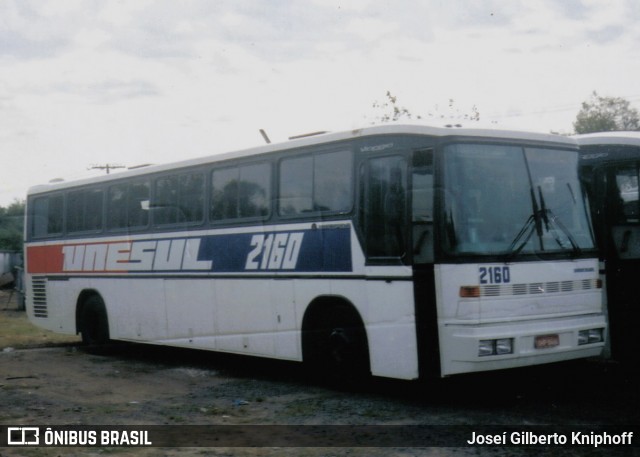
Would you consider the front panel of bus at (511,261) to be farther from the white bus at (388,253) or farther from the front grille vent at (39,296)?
the front grille vent at (39,296)

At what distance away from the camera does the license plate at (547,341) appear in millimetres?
10039

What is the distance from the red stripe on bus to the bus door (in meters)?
10.1

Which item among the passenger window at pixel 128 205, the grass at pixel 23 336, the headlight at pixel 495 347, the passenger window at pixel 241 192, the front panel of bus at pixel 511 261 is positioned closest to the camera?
the headlight at pixel 495 347

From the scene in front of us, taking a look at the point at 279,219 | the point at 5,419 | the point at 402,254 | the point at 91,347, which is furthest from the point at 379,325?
the point at 91,347

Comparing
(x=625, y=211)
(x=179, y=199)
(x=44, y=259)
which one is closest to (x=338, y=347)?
(x=625, y=211)

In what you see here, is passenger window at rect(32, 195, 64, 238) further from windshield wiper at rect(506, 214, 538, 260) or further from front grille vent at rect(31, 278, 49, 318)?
windshield wiper at rect(506, 214, 538, 260)

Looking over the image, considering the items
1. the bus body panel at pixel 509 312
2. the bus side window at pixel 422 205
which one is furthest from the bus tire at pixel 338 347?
the bus body panel at pixel 509 312

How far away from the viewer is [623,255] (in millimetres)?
11609

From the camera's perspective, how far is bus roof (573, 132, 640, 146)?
12.0m

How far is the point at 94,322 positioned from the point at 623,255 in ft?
30.7

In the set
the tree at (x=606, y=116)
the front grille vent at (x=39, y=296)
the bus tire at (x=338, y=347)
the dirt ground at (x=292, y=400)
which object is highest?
the tree at (x=606, y=116)

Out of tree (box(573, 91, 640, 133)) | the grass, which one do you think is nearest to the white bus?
the grass

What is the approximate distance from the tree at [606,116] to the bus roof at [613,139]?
61.1 m

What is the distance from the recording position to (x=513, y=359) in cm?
984
